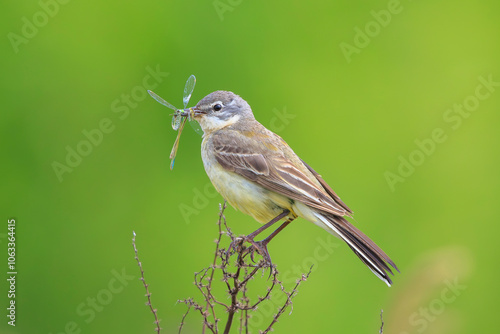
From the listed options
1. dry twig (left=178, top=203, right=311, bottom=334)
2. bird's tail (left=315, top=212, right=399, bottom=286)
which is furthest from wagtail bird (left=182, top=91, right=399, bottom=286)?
dry twig (left=178, top=203, right=311, bottom=334)

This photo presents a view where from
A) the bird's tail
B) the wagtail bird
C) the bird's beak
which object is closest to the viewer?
the bird's tail

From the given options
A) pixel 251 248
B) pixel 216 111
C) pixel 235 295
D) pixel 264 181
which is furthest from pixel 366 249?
pixel 216 111

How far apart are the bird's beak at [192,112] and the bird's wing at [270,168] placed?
A: 0.84ft

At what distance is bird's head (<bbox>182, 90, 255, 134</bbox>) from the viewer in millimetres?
6527

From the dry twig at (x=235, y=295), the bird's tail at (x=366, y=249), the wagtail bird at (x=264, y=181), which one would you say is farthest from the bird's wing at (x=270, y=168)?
the dry twig at (x=235, y=295)

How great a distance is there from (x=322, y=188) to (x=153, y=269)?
327 cm

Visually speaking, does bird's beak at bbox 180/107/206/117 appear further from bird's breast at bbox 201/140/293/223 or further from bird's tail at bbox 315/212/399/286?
bird's tail at bbox 315/212/399/286

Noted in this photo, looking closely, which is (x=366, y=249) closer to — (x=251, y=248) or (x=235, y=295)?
(x=251, y=248)

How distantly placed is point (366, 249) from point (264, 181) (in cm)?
106

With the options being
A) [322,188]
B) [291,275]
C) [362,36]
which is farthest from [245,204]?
[362,36]

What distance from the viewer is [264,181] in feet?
19.3

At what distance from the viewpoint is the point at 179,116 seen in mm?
6352

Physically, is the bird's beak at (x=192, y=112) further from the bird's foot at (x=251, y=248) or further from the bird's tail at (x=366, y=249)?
the bird's tail at (x=366, y=249)

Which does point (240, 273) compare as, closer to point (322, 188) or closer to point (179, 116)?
point (322, 188)
